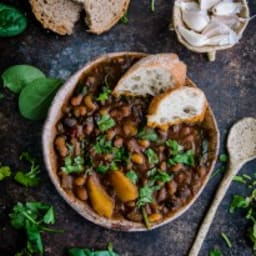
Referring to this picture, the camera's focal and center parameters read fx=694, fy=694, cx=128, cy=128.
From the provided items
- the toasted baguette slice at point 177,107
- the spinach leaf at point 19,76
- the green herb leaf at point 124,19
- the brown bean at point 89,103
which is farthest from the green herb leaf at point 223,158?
the spinach leaf at point 19,76

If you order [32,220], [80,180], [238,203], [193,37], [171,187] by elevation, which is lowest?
[238,203]

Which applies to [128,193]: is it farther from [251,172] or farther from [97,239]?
[251,172]

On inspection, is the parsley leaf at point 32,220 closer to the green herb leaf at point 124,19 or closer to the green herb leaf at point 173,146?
the green herb leaf at point 173,146

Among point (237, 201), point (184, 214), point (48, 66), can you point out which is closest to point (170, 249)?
point (184, 214)

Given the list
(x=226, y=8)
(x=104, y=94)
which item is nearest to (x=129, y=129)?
(x=104, y=94)

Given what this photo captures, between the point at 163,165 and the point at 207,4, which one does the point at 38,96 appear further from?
the point at 207,4

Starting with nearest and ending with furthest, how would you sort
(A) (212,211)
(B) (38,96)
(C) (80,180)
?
1. (C) (80,180)
2. (B) (38,96)
3. (A) (212,211)
